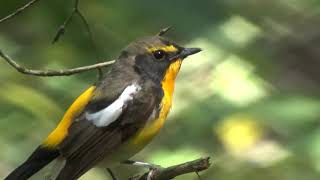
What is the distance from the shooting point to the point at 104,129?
5.04 meters

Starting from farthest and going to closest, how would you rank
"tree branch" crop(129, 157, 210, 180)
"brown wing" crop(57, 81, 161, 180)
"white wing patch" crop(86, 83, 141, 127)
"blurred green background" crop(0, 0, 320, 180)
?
"blurred green background" crop(0, 0, 320, 180), "white wing patch" crop(86, 83, 141, 127), "brown wing" crop(57, 81, 161, 180), "tree branch" crop(129, 157, 210, 180)

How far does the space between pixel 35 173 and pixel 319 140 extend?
5.59 feet

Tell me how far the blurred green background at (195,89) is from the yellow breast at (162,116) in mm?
474

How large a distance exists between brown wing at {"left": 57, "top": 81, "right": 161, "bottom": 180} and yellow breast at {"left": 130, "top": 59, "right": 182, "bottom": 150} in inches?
1.7

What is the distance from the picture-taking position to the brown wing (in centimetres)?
489

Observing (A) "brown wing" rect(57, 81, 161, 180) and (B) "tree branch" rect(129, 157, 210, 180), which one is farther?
(A) "brown wing" rect(57, 81, 161, 180)

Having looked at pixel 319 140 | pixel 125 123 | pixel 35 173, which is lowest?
pixel 35 173

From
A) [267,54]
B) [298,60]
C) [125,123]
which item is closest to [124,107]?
[125,123]

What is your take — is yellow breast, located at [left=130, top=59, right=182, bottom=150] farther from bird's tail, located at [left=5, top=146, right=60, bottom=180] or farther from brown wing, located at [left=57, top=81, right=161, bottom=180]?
bird's tail, located at [left=5, top=146, right=60, bottom=180]

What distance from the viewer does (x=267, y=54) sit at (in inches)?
272

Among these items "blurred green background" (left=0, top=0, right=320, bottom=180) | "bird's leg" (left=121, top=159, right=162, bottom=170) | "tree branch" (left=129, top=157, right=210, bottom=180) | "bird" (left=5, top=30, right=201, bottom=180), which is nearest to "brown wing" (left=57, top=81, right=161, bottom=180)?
"bird" (left=5, top=30, right=201, bottom=180)

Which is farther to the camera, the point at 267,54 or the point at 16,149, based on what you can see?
the point at 267,54

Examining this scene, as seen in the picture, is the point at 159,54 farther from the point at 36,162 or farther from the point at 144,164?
the point at 36,162

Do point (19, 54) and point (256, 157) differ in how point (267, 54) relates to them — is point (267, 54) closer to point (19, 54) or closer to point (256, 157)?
point (256, 157)
